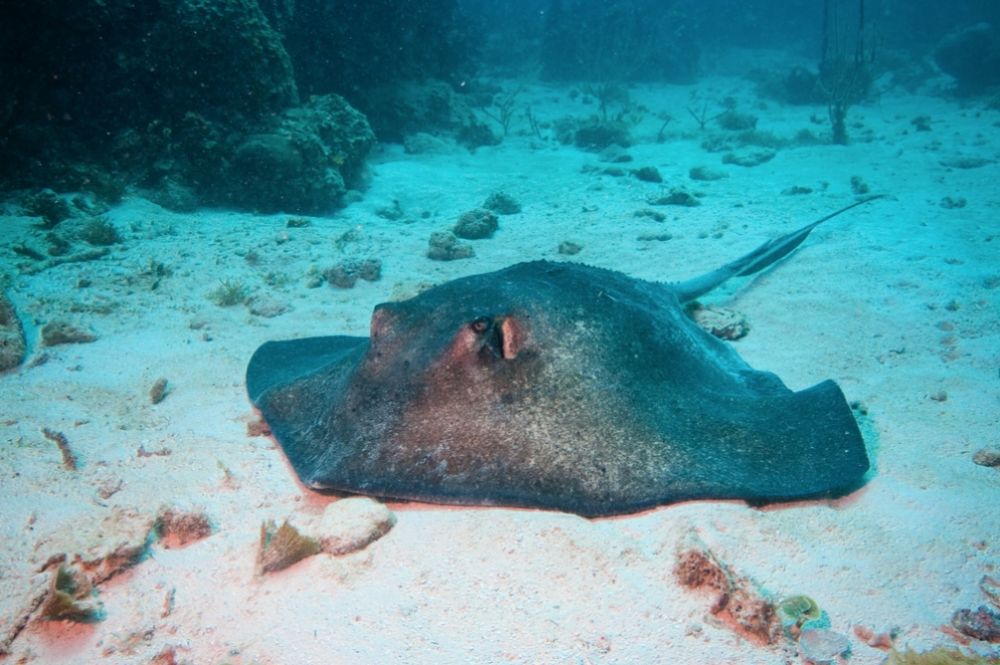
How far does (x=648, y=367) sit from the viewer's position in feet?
11.8

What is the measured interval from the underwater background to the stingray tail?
38 cm

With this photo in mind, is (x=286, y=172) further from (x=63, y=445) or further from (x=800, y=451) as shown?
(x=800, y=451)

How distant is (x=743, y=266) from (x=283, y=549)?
6.14 metres

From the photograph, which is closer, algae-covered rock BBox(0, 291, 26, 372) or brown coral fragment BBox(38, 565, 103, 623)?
brown coral fragment BBox(38, 565, 103, 623)

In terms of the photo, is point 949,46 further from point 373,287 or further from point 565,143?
point 373,287

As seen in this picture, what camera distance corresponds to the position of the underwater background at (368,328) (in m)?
2.47

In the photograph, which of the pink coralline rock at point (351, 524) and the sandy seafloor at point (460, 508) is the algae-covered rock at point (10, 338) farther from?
the pink coralline rock at point (351, 524)

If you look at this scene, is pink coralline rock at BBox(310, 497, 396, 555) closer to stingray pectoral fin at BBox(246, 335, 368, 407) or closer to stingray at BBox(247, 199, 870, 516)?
stingray at BBox(247, 199, 870, 516)

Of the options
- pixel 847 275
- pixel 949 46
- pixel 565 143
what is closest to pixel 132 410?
pixel 847 275

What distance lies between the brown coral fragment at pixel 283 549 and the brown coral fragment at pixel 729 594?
189cm

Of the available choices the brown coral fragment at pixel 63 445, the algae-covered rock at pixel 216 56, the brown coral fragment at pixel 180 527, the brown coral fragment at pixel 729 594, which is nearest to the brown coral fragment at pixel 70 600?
the brown coral fragment at pixel 180 527

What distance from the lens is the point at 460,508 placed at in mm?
3004

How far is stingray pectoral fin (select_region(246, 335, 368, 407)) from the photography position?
4.34 meters

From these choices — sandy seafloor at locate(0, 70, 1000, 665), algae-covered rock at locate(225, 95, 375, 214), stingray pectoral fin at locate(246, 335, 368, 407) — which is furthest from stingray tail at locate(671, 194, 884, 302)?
algae-covered rock at locate(225, 95, 375, 214)
